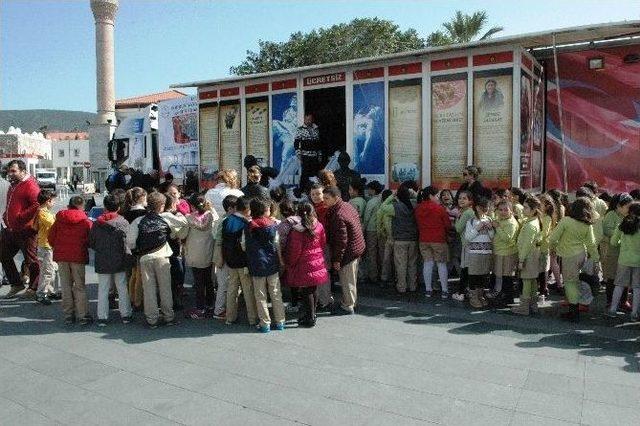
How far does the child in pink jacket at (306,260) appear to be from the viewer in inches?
243

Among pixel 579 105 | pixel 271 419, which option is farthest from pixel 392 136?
pixel 271 419

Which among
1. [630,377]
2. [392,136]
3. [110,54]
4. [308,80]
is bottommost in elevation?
[630,377]

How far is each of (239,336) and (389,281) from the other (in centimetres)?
344

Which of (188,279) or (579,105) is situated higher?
(579,105)

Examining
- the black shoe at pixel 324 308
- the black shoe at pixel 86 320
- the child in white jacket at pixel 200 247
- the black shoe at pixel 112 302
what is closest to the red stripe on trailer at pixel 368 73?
→ the child in white jacket at pixel 200 247

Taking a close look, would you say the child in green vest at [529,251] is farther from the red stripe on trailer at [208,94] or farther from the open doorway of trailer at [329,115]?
the red stripe on trailer at [208,94]

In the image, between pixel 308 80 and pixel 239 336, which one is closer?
pixel 239 336

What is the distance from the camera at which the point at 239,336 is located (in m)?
5.86

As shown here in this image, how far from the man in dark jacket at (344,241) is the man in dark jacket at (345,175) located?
190 centimetres

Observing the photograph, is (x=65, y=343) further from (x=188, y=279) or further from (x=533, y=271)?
(x=533, y=271)

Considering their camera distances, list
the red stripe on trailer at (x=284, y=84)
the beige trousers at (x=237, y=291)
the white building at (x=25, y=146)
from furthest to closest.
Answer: the white building at (x=25, y=146)
the red stripe on trailer at (x=284, y=84)
the beige trousers at (x=237, y=291)

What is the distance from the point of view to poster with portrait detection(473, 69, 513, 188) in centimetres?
799

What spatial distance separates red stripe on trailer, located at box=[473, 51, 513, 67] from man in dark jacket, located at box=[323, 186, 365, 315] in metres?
3.19

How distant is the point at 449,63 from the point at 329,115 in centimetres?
234
